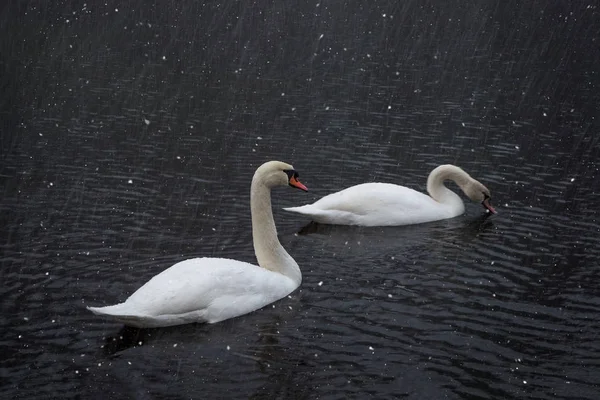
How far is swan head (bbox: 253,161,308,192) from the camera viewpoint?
40.1 ft

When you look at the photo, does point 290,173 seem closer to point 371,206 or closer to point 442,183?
point 371,206

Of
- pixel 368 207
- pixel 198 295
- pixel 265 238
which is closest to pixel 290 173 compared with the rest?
pixel 265 238

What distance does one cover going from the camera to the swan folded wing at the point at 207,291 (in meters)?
10.4

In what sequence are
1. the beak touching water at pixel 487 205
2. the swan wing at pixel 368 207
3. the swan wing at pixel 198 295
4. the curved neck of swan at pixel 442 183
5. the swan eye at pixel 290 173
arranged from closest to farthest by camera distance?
the swan wing at pixel 198 295, the swan eye at pixel 290 173, the swan wing at pixel 368 207, the curved neck of swan at pixel 442 183, the beak touching water at pixel 487 205

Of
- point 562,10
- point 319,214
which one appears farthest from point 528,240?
point 562,10

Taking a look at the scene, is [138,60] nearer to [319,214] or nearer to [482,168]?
[482,168]

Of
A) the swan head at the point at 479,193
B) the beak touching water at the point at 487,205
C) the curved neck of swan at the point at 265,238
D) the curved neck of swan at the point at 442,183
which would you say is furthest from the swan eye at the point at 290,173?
the beak touching water at the point at 487,205

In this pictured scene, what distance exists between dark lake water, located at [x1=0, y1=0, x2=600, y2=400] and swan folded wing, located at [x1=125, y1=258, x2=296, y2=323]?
11.1 inches

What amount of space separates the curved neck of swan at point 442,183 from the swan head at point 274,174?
526cm

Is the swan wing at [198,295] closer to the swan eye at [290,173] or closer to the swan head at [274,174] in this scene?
the swan head at [274,174]

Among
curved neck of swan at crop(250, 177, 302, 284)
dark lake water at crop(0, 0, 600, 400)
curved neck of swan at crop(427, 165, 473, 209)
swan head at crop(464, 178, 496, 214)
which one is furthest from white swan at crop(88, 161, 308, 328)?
swan head at crop(464, 178, 496, 214)

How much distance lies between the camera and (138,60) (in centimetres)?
3300

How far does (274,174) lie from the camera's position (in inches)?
484

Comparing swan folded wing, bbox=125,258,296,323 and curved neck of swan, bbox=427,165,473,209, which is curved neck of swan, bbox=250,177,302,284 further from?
curved neck of swan, bbox=427,165,473,209
